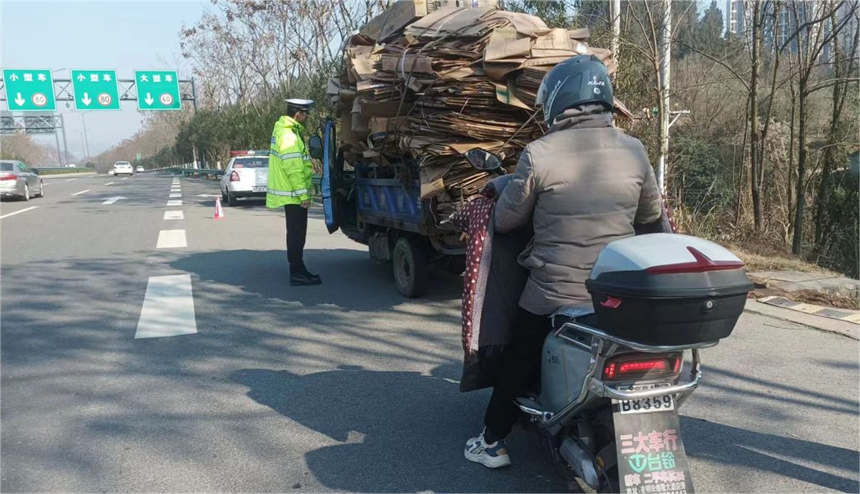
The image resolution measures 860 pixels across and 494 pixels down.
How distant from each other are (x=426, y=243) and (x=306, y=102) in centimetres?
236

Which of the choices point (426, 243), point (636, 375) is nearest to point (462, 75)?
point (426, 243)

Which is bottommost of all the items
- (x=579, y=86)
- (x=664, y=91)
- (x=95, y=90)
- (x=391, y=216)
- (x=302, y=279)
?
(x=302, y=279)

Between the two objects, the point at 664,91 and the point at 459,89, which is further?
the point at 664,91

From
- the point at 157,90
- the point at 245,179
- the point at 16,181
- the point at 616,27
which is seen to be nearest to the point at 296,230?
the point at 616,27

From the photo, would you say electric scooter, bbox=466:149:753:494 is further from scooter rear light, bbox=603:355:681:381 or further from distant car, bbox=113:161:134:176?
distant car, bbox=113:161:134:176

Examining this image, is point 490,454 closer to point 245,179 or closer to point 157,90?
point 245,179

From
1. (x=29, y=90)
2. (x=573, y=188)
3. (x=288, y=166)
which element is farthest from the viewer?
(x=29, y=90)

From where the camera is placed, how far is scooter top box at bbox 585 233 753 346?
7.13 feet

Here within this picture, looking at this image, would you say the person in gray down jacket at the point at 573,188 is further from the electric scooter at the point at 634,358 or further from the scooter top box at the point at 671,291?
the scooter top box at the point at 671,291

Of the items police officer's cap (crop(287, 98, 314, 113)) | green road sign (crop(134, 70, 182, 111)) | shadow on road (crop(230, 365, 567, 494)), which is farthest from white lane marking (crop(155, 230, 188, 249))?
green road sign (crop(134, 70, 182, 111))

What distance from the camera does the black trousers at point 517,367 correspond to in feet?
10.1

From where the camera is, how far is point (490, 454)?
3.31m

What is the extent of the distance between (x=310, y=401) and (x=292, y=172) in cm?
378

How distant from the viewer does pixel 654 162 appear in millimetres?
9812
